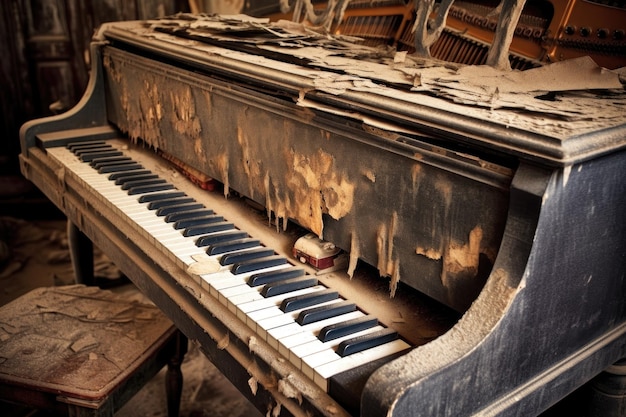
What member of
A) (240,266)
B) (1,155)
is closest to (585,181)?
(240,266)

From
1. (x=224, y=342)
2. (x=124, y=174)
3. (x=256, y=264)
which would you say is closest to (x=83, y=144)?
(x=124, y=174)

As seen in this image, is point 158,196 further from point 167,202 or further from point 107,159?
point 107,159

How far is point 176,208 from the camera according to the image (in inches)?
86.0

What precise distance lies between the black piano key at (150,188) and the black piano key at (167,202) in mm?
147

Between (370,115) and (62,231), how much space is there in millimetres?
3963

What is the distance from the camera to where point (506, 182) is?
1.24 metres

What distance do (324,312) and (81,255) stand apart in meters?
2.14

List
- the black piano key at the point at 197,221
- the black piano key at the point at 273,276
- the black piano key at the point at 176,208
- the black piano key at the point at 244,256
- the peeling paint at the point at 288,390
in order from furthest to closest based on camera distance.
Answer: the black piano key at the point at 176,208 < the black piano key at the point at 197,221 < the black piano key at the point at 244,256 < the black piano key at the point at 273,276 < the peeling paint at the point at 288,390

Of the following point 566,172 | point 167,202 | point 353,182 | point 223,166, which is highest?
point 566,172

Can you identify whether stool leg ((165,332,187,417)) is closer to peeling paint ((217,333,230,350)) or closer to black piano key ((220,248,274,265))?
black piano key ((220,248,274,265))

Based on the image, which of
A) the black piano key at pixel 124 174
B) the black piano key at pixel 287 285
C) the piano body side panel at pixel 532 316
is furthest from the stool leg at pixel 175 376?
the piano body side panel at pixel 532 316

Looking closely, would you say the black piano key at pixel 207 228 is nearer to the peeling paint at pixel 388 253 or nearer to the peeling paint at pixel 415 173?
the peeling paint at pixel 388 253

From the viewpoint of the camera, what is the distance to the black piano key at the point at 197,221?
2.03 meters

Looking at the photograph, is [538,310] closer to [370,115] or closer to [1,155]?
[370,115]
